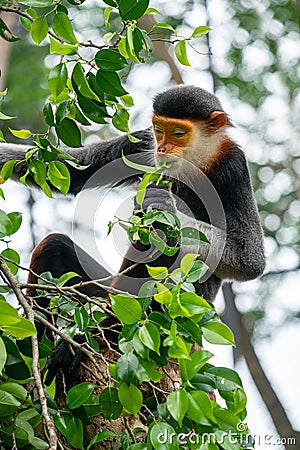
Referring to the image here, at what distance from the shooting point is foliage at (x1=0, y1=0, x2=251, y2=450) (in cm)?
174

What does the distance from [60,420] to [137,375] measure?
41 cm

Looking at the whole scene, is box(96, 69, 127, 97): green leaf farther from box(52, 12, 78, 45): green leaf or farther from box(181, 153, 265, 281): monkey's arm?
box(181, 153, 265, 281): monkey's arm

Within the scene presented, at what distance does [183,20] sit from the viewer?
28.6 ft

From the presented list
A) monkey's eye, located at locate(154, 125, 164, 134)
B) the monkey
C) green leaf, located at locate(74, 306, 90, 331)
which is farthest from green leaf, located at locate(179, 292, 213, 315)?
monkey's eye, located at locate(154, 125, 164, 134)

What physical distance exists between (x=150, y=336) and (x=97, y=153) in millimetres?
2643

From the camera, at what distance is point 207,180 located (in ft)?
12.9

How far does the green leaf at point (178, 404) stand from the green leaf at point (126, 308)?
23 cm

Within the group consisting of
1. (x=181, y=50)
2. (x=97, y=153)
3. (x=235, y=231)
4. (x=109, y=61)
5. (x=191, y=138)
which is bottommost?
(x=235, y=231)

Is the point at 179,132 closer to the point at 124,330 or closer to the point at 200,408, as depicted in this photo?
the point at 124,330

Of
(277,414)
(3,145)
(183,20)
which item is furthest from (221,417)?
(183,20)

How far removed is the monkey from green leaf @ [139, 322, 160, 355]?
1916mm

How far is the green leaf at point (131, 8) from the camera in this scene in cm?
213

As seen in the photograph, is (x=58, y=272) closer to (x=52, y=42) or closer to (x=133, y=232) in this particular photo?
(x=133, y=232)

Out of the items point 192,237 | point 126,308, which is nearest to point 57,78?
point 192,237
